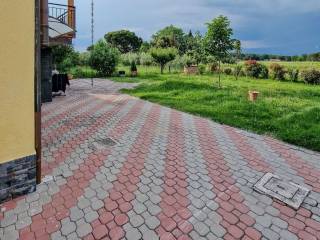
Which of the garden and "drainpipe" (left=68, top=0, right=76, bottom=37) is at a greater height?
"drainpipe" (left=68, top=0, right=76, bottom=37)

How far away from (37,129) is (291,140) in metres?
5.90

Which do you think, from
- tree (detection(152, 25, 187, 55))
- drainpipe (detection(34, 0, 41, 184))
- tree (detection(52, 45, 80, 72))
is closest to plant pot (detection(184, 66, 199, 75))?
tree (detection(52, 45, 80, 72))

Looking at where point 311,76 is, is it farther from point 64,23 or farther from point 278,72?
point 64,23

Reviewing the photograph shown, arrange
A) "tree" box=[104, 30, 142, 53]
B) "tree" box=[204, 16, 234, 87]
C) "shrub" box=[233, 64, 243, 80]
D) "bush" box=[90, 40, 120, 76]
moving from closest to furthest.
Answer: "tree" box=[204, 16, 234, 87] → "bush" box=[90, 40, 120, 76] → "shrub" box=[233, 64, 243, 80] → "tree" box=[104, 30, 142, 53]

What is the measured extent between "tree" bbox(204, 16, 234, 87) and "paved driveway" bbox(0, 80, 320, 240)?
861cm

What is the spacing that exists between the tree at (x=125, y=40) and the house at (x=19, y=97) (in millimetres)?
67493

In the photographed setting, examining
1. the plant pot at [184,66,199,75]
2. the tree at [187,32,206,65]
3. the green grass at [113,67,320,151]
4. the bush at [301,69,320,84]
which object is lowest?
the green grass at [113,67,320,151]

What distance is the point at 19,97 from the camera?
3.75 meters

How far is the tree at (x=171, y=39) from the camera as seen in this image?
50.4m

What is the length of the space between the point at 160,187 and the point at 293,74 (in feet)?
68.7

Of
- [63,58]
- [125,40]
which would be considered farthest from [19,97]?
[125,40]

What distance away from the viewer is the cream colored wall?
3.48 m

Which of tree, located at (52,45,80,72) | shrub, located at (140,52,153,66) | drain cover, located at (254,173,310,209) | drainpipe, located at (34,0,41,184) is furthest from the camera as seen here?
shrub, located at (140,52,153,66)

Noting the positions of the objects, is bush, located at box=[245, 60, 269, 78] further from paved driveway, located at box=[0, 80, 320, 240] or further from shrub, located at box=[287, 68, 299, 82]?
paved driveway, located at box=[0, 80, 320, 240]
